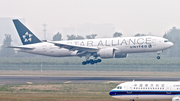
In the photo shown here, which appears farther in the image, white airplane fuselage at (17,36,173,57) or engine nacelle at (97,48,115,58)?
engine nacelle at (97,48,115,58)

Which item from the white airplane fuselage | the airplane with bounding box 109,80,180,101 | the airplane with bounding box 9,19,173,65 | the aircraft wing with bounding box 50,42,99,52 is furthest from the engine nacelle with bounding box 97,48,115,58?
the airplane with bounding box 109,80,180,101

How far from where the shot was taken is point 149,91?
1262 inches

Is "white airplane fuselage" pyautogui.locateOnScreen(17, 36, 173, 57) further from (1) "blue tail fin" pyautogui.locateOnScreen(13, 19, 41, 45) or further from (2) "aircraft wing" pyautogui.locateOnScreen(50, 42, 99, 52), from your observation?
(1) "blue tail fin" pyautogui.locateOnScreen(13, 19, 41, 45)

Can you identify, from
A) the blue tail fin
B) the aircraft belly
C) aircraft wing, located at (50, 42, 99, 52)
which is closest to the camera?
the aircraft belly

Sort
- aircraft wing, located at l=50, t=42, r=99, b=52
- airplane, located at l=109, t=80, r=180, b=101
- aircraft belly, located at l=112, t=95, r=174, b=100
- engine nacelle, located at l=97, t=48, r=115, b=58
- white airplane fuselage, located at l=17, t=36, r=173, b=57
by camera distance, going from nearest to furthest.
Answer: airplane, located at l=109, t=80, r=180, b=101 < aircraft belly, located at l=112, t=95, r=174, b=100 < white airplane fuselage, located at l=17, t=36, r=173, b=57 < engine nacelle, located at l=97, t=48, r=115, b=58 < aircraft wing, located at l=50, t=42, r=99, b=52

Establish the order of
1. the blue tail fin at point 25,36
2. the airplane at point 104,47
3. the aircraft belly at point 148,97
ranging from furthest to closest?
the blue tail fin at point 25,36 < the airplane at point 104,47 < the aircraft belly at point 148,97

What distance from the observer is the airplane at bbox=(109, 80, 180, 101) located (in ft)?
103

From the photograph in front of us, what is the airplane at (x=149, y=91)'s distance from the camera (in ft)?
103

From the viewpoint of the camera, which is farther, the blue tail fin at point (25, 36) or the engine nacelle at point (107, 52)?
the blue tail fin at point (25, 36)

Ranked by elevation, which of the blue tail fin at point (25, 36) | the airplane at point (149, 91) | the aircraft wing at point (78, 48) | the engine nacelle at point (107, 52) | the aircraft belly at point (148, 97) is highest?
the blue tail fin at point (25, 36)

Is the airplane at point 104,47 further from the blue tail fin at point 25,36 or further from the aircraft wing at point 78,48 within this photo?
the blue tail fin at point 25,36

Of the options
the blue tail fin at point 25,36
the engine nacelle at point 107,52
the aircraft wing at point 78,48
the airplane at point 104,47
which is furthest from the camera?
the blue tail fin at point 25,36

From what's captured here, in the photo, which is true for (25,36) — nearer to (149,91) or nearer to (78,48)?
(78,48)

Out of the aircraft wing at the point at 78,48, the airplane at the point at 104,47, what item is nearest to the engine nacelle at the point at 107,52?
the airplane at the point at 104,47
